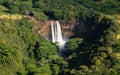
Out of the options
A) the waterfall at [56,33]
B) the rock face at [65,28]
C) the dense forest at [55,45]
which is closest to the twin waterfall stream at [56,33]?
the waterfall at [56,33]

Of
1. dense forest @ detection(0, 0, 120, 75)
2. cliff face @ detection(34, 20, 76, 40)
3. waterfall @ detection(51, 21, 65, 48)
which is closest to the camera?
dense forest @ detection(0, 0, 120, 75)

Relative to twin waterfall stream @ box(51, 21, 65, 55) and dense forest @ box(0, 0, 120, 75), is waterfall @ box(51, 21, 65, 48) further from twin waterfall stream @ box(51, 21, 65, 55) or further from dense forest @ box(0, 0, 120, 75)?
dense forest @ box(0, 0, 120, 75)

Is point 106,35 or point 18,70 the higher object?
point 106,35

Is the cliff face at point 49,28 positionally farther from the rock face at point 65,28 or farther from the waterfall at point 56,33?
the waterfall at point 56,33

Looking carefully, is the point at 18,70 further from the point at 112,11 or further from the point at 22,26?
the point at 112,11

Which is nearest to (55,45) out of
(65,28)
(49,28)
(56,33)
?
(56,33)

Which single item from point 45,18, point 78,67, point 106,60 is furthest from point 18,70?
point 45,18

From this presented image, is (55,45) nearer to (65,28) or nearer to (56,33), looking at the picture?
(56,33)

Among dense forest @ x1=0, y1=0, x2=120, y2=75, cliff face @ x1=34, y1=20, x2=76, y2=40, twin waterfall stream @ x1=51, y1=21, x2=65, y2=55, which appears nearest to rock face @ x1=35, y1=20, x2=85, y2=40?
cliff face @ x1=34, y1=20, x2=76, y2=40
